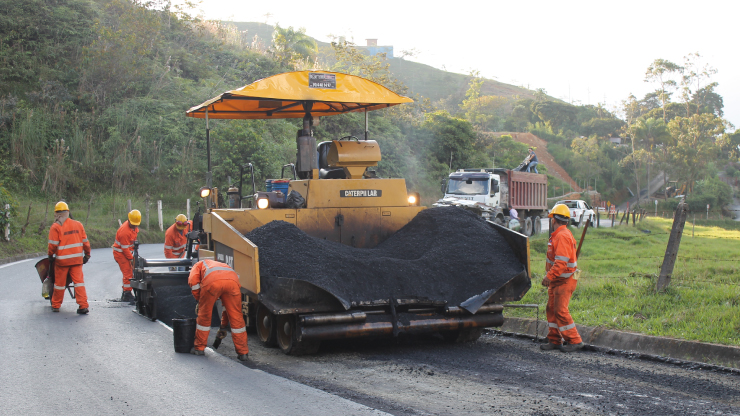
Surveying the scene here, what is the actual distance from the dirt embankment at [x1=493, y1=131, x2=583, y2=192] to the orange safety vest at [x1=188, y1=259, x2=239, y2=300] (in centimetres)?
6017

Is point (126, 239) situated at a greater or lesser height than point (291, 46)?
lesser

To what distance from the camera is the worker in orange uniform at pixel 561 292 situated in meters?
6.67

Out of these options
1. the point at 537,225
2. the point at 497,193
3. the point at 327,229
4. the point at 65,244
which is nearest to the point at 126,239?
the point at 65,244

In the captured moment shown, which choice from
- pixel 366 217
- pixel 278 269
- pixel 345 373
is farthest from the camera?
pixel 366 217

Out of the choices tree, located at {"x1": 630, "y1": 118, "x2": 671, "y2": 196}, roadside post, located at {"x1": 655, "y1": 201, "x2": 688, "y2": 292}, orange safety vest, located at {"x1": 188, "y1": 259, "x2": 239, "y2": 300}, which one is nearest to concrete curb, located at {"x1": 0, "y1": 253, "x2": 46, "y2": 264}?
orange safety vest, located at {"x1": 188, "y1": 259, "x2": 239, "y2": 300}

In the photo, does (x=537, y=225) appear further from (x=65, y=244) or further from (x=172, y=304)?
(x=65, y=244)

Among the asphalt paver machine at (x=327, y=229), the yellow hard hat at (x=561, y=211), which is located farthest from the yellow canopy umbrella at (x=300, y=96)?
A: the yellow hard hat at (x=561, y=211)

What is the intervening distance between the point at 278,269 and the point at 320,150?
9.39 ft

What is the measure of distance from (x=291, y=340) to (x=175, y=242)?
5.70 m

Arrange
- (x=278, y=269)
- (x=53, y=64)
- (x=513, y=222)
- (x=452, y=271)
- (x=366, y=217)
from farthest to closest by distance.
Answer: (x=53, y=64) < (x=513, y=222) < (x=366, y=217) < (x=452, y=271) < (x=278, y=269)

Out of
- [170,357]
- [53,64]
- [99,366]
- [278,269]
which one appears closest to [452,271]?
[278,269]

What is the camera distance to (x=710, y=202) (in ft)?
181

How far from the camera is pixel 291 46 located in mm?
48344

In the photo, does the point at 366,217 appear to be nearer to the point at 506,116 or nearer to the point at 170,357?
the point at 170,357
